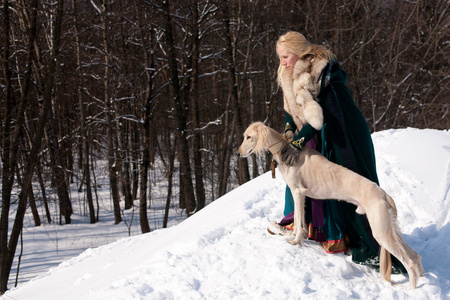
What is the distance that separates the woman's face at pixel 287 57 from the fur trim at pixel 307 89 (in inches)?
2.3

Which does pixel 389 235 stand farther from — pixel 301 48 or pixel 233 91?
pixel 233 91

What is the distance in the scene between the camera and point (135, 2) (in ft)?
41.8

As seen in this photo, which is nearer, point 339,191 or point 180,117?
point 339,191

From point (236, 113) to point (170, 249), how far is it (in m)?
11.5

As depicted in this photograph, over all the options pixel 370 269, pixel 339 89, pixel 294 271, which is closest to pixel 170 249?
pixel 294 271

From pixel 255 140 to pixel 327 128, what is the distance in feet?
2.35

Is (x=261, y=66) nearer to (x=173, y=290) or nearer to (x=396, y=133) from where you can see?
(x=396, y=133)

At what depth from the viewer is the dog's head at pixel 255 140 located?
3.35 metres

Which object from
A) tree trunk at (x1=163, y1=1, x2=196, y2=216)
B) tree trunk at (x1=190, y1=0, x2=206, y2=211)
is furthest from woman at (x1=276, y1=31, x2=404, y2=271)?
tree trunk at (x1=190, y1=0, x2=206, y2=211)

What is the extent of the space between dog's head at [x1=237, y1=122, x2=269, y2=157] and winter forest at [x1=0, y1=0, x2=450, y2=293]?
26.5ft

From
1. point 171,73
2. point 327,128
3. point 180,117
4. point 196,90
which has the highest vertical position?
point 171,73

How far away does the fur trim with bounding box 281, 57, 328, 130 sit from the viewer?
127 inches

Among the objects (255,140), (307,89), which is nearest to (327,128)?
(307,89)

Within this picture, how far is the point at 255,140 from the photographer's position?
3.40 metres
